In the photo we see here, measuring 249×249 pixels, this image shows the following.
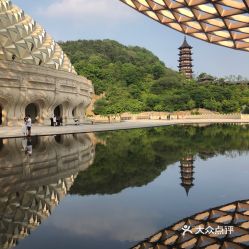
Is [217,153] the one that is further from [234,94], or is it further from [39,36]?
[234,94]

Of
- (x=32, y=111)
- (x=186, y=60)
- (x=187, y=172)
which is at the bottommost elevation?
(x=187, y=172)

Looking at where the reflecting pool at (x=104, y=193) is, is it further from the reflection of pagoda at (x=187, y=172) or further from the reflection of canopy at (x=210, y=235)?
the reflection of canopy at (x=210, y=235)

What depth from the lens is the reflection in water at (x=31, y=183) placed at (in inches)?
262

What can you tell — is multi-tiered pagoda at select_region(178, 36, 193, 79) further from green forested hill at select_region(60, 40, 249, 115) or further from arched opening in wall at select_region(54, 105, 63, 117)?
arched opening in wall at select_region(54, 105, 63, 117)

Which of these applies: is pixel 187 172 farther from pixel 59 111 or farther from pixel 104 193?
pixel 59 111

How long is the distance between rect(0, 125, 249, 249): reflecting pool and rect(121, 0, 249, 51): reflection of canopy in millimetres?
5851

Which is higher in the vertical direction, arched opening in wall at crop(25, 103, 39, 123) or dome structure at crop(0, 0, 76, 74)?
dome structure at crop(0, 0, 76, 74)

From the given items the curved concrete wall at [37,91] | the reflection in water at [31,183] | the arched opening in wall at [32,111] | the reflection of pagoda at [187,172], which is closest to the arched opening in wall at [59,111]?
the curved concrete wall at [37,91]

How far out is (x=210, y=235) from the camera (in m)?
5.87

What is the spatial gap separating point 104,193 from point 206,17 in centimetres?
940

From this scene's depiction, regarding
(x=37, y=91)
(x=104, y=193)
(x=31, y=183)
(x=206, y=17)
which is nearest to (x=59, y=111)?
(x=37, y=91)

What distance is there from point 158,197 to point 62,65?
40523 mm

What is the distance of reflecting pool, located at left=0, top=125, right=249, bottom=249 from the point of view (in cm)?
627

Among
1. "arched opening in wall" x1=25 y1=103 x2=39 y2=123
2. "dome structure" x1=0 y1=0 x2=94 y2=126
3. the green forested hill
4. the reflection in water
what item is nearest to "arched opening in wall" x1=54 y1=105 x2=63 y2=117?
"dome structure" x1=0 y1=0 x2=94 y2=126
